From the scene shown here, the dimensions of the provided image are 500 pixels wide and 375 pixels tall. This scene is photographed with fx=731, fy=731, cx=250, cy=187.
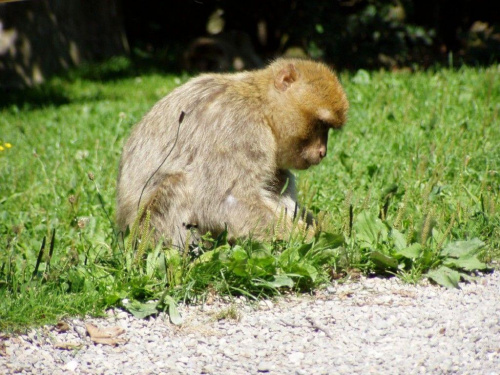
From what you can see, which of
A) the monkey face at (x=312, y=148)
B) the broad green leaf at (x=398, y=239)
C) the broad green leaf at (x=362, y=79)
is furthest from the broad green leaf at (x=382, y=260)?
the broad green leaf at (x=362, y=79)

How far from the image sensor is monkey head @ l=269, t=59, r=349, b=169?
5.23m

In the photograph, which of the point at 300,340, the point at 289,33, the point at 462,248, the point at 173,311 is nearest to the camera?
the point at 300,340

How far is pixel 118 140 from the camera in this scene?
8.17m

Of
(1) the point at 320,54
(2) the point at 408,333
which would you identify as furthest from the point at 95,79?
(2) the point at 408,333

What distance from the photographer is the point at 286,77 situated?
527cm

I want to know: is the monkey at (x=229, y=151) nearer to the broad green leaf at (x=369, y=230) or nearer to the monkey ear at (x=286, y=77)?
the monkey ear at (x=286, y=77)

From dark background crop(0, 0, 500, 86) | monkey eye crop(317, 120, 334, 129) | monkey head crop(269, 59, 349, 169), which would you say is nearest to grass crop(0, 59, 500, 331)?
monkey head crop(269, 59, 349, 169)

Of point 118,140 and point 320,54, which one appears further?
point 320,54

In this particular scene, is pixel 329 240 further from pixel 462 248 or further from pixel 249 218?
pixel 462 248

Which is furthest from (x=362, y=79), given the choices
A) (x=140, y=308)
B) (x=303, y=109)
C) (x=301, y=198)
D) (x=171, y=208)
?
(x=140, y=308)

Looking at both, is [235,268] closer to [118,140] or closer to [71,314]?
[71,314]

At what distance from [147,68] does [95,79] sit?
113cm

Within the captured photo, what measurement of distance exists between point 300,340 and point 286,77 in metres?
2.24

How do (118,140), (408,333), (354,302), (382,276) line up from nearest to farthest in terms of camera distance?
(408,333) < (354,302) < (382,276) < (118,140)
